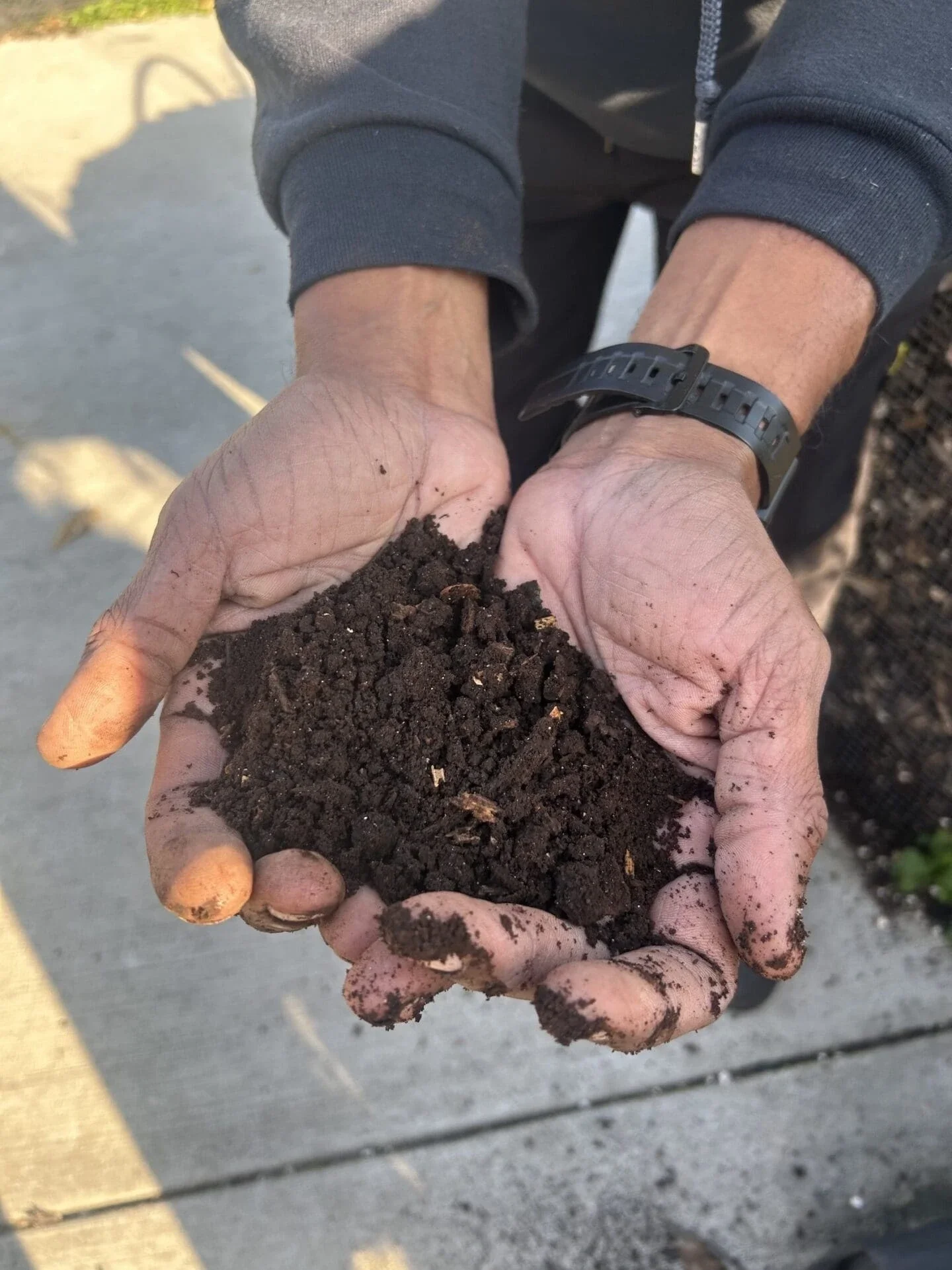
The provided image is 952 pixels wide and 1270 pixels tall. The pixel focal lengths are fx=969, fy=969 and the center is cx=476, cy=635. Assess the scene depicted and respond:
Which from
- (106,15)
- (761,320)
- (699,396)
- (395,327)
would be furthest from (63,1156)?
(106,15)

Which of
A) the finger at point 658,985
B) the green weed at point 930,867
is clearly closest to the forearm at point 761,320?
the finger at point 658,985

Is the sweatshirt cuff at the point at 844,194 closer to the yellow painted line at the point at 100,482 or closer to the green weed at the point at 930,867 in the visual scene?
the green weed at the point at 930,867

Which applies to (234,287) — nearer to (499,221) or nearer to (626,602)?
(499,221)

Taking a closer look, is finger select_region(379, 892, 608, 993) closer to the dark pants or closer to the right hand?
the right hand

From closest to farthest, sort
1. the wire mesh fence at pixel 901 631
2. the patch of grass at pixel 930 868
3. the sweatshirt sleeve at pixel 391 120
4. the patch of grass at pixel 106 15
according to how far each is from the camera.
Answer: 1. the sweatshirt sleeve at pixel 391 120
2. the wire mesh fence at pixel 901 631
3. the patch of grass at pixel 930 868
4. the patch of grass at pixel 106 15

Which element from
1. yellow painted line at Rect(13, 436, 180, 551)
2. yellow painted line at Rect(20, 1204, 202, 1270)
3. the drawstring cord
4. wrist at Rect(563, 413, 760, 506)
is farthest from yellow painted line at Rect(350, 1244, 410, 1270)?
the drawstring cord

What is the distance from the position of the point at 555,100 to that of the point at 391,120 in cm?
40

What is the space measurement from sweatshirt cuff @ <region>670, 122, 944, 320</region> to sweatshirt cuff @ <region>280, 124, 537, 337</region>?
430mm

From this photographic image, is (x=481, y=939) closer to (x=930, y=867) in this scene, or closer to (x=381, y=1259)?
(x=381, y=1259)

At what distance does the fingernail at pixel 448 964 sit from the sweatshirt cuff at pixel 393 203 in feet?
3.89

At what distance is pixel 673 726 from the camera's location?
4.84 ft

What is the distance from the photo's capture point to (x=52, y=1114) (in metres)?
2.05

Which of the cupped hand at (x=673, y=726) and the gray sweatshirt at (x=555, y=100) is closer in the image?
the cupped hand at (x=673, y=726)

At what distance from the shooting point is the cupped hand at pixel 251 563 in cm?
125
